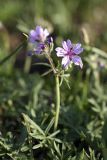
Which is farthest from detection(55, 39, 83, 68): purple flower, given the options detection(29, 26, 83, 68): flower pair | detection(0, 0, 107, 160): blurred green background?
detection(0, 0, 107, 160): blurred green background

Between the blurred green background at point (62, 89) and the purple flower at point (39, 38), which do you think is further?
the blurred green background at point (62, 89)

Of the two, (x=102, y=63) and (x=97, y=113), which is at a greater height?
(x=102, y=63)

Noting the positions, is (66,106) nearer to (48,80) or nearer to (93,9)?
(48,80)

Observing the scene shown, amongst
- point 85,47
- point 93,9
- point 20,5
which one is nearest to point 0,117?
point 85,47

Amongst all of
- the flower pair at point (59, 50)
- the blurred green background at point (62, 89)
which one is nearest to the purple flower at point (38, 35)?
the flower pair at point (59, 50)

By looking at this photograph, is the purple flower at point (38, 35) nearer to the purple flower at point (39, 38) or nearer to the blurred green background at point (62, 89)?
the purple flower at point (39, 38)

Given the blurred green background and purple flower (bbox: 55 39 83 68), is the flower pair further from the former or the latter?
the blurred green background

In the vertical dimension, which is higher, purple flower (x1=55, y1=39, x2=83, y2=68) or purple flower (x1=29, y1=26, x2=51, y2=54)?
purple flower (x1=29, y1=26, x2=51, y2=54)
